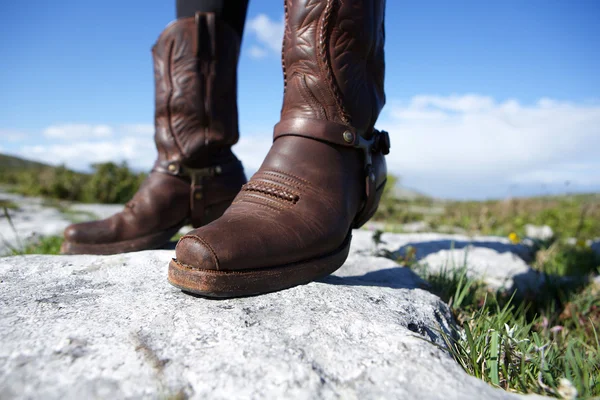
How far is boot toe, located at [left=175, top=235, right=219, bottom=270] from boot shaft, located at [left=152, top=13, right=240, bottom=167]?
1.02 meters

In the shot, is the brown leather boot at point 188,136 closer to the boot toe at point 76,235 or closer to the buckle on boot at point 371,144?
the boot toe at point 76,235

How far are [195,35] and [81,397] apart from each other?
1774 mm

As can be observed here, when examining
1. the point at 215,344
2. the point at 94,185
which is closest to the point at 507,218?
the point at 215,344

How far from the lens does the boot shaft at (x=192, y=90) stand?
2.03 metres

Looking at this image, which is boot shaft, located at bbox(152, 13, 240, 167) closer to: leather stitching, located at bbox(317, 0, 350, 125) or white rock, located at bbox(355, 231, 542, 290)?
leather stitching, located at bbox(317, 0, 350, 125)

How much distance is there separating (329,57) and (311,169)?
36cm

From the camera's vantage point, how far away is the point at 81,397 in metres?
0.64

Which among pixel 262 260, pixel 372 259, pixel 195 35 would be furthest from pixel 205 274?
pixel 195 35

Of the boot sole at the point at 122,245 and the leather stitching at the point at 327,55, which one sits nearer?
the leather stitching at the point at 327,55

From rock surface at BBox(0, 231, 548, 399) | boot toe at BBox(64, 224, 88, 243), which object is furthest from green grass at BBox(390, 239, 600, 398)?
boot toe at BBox(64, 224, 88, 243)

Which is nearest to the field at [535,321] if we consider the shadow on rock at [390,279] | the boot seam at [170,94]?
the shadow on rock at [390,279]

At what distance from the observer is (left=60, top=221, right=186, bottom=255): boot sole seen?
72.0 inches

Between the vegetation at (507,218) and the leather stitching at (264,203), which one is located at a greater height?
the leather stitching at (264,203)

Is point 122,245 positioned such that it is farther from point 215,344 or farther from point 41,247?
point 215,344
